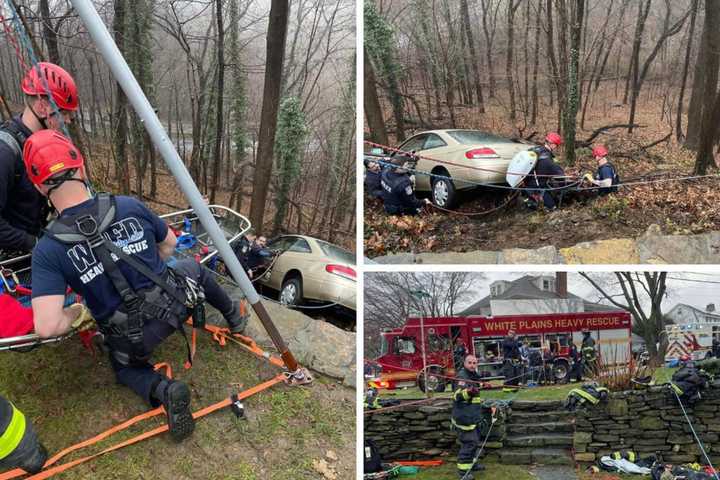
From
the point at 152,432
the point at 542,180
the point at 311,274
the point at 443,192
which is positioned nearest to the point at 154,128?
the point at 152,432

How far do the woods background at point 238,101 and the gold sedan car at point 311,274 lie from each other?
111 inches

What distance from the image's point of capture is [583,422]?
6996 millimetres

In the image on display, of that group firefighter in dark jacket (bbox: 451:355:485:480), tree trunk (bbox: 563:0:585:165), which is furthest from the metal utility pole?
tree trunk (bbox: 563:0:585:165)

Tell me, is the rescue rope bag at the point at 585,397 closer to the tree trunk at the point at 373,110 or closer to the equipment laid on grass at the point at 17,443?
the tree trunk at the point at 373,110

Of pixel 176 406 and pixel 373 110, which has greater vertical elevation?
pixel 373 110

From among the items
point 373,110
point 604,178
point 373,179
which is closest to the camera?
point 604,178

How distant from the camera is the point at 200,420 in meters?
3.57

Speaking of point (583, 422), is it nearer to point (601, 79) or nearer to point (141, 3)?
point (601, 79)

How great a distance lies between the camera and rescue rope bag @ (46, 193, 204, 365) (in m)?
2.88

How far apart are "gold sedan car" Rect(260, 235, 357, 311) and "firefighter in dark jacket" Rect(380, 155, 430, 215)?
3.48 feet

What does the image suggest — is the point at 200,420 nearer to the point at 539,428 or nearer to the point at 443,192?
the point at 443,192

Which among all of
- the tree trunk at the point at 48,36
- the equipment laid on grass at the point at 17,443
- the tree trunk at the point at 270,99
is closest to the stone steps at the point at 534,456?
the equipment laid on grass at the point at 17,443

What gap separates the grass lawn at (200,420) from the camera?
330cm

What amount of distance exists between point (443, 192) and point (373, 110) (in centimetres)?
186
